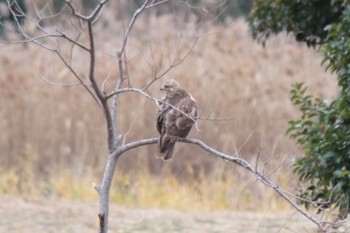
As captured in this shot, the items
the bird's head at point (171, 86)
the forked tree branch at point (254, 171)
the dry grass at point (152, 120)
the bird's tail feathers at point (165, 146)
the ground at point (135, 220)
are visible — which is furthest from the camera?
the dry grass at point (152, 120)

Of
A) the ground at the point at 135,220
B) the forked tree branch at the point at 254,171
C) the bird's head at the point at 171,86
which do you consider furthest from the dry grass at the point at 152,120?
the forked tree branch at the point at 254,171

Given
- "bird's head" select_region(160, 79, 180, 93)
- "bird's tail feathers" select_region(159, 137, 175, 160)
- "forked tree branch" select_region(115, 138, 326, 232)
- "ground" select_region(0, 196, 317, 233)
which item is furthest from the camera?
"ground" select_region(0, 196, 317, 233)

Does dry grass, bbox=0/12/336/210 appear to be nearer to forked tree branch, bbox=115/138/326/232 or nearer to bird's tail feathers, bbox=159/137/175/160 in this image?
bird's tail feathers, bbox=159/137/175/160

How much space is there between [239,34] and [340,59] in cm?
706

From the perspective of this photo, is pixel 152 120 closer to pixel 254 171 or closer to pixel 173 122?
pixel 173 122

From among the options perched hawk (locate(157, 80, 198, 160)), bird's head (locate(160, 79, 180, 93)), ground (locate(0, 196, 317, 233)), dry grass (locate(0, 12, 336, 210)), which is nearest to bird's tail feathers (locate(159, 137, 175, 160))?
perched hawk (locate(157, 80, 198, 160))

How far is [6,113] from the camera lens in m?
12.1

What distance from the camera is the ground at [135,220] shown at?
328 inches

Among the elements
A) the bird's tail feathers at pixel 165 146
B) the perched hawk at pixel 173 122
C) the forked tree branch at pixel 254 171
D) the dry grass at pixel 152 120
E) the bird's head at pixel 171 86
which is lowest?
the forked tree branch at pixel 254 171

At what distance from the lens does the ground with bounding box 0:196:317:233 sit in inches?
328

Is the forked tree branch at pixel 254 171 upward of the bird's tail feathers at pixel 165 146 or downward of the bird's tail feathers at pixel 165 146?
downward

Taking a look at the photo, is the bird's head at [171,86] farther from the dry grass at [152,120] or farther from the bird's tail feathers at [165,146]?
the dry grass at [152,120]

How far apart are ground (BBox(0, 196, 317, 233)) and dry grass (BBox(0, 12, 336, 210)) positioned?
3.26 feet

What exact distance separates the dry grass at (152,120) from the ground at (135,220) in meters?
0.99
